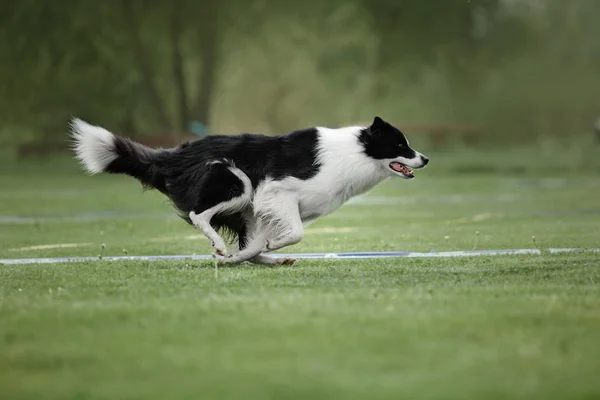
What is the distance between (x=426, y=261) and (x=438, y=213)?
7.50 metres

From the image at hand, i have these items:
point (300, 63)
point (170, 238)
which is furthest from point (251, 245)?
point (300, 63)

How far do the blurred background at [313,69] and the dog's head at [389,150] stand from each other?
23.4 metres

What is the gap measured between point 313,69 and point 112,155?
32.6m

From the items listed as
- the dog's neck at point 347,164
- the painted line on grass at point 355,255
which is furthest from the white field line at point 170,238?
the dog's neck at point 347,164

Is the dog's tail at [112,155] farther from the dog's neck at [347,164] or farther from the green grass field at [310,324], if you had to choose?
the dog's neck at [347,164]

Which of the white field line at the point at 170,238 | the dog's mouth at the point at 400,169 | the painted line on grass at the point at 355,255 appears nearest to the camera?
the dog's mouth at the point at 400,169

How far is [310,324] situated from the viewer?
19.1 feet

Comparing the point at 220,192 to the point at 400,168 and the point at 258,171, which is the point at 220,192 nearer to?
the point at 258,171

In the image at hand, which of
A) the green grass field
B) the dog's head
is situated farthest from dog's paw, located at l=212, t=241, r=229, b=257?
the dog's head

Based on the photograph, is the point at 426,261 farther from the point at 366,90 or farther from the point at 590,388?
the point at 366,90

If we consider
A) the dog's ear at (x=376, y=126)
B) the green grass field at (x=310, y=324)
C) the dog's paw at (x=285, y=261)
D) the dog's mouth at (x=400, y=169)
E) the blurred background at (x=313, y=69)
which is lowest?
the green grass field at (x=310, y=324)

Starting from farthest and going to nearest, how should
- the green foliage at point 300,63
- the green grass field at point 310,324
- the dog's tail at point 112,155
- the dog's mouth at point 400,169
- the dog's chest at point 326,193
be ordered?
the green foliage at point 300,63, the dog's mouth at point 400,169, the dog's tail at point 112,155, the dog's chest at point 326,193, the green grass field at point 310,324

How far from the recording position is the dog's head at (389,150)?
359 inches

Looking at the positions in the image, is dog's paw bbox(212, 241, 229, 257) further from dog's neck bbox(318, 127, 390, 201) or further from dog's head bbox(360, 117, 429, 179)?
dog's head bbox(360, 117, 429, 179)
